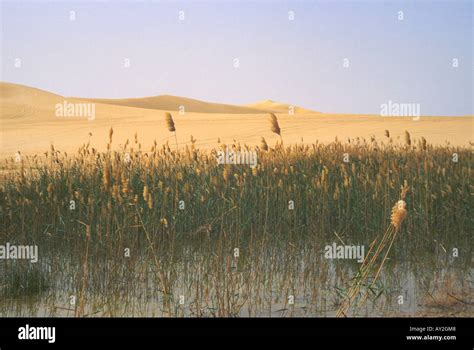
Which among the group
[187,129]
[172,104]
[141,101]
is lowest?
[187,129]

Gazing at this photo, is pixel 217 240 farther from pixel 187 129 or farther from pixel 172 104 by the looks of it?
pixel 172 104

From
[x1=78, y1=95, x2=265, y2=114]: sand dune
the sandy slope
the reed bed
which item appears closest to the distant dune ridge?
[x1=78, y1=95, x2=265, y2=114]: sand dune

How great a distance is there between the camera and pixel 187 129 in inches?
1287

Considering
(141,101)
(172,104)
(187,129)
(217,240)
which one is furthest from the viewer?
(172,104)

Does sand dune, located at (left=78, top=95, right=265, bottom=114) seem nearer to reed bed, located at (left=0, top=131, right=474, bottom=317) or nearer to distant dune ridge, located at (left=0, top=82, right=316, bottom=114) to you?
distant dune ridge, located at (left=0, top=82, right=316, bottom=114)

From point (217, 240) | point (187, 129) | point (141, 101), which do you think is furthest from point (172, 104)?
point (217, 240)

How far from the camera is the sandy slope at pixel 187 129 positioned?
26.1 m

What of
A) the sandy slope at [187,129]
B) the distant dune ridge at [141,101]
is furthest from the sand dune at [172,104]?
the sandy slope at [187,129]

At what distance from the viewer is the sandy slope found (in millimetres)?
26078

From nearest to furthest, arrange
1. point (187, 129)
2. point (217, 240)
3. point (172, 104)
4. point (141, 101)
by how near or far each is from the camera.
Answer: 1. point (217, 240)
2. point (187, 129)
3. point (141, 101)
4. point (172, 104)

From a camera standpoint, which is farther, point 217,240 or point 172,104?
point 172,104

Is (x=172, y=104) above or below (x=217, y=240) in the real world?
above

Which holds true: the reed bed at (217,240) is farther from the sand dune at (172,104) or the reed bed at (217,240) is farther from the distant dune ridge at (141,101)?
the sand dune at (172,104)

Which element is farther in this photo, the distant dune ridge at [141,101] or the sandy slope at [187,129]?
the distant dune ridge at [141,101]
